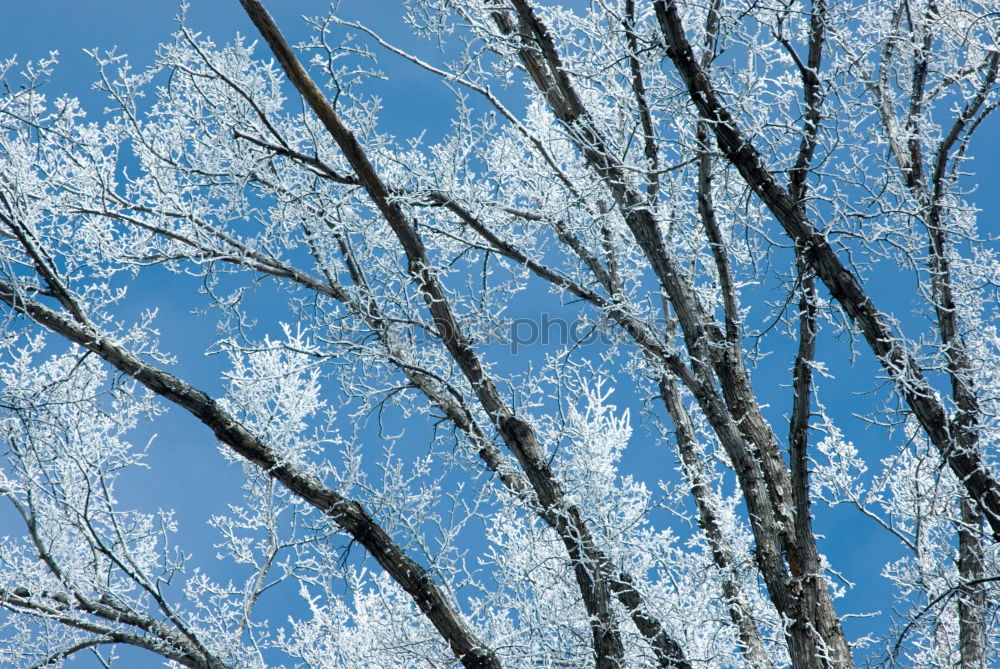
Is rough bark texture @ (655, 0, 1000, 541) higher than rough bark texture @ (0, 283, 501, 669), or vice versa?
rough bark texture @ (655, 0, 1000, 541)

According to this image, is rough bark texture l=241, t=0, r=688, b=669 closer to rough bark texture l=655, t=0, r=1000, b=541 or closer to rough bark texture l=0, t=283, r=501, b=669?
rough bark texture l=0, t=283, r=501, b=669

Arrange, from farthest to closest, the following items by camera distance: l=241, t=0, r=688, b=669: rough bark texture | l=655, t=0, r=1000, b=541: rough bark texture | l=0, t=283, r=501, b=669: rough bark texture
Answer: l=241, t=0, r=688, b=669: rough bark texture → l=0, t=283, r=501, b=669: rough bark texture → l=655, t=0, r=1000, b=541: rough bark texture

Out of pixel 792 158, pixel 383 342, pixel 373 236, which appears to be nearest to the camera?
pixel 792 158

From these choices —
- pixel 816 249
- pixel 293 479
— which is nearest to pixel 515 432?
pixel 293 479

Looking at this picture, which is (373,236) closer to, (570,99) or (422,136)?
(422,136)

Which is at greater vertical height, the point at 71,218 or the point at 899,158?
the point at 899,158

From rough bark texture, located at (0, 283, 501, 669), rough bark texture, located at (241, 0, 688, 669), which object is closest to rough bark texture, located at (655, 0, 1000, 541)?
rough bark texture, located at (241, 0, 688, 669)

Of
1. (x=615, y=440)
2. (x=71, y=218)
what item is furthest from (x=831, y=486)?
(x=71, y=218)

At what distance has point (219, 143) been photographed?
14.6 feet

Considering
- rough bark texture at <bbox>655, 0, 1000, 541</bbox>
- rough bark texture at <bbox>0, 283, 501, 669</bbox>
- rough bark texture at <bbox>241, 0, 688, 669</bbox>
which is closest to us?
rough bark texture at <bbox>655, 0, 1000, 541</bbox>

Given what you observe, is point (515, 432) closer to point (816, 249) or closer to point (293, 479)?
point (293, 479)

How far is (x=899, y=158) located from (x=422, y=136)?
267 centimetres

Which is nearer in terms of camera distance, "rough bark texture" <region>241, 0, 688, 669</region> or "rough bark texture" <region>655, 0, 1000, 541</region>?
"rough bark texture" <region>655, 0, 1000, 541</region>

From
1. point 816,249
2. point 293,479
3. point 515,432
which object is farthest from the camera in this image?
point 515,432
